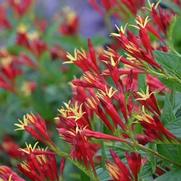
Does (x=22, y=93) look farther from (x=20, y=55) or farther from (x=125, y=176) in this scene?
(x=125, y=176)

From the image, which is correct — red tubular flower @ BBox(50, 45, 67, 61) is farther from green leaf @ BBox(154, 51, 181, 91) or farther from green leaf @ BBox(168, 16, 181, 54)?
green leaf @ BBox(154, 51, 181, 91)

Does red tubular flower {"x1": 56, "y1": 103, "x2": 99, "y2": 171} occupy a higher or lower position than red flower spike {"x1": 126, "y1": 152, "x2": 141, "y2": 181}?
higher

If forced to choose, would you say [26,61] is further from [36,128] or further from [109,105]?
[109,105]

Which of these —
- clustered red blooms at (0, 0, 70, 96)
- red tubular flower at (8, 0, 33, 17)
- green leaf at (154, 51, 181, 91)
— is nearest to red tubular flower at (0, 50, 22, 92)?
clustered red blooms at (0, 0, 70, 96)

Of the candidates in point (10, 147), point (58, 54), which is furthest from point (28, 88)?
point (10, 147)

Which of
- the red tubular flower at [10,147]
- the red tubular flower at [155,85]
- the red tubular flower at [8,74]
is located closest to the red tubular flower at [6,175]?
the red tubular flower at [155,85]

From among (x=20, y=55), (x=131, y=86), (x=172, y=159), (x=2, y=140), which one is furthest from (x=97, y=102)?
(x=20, y=55)
